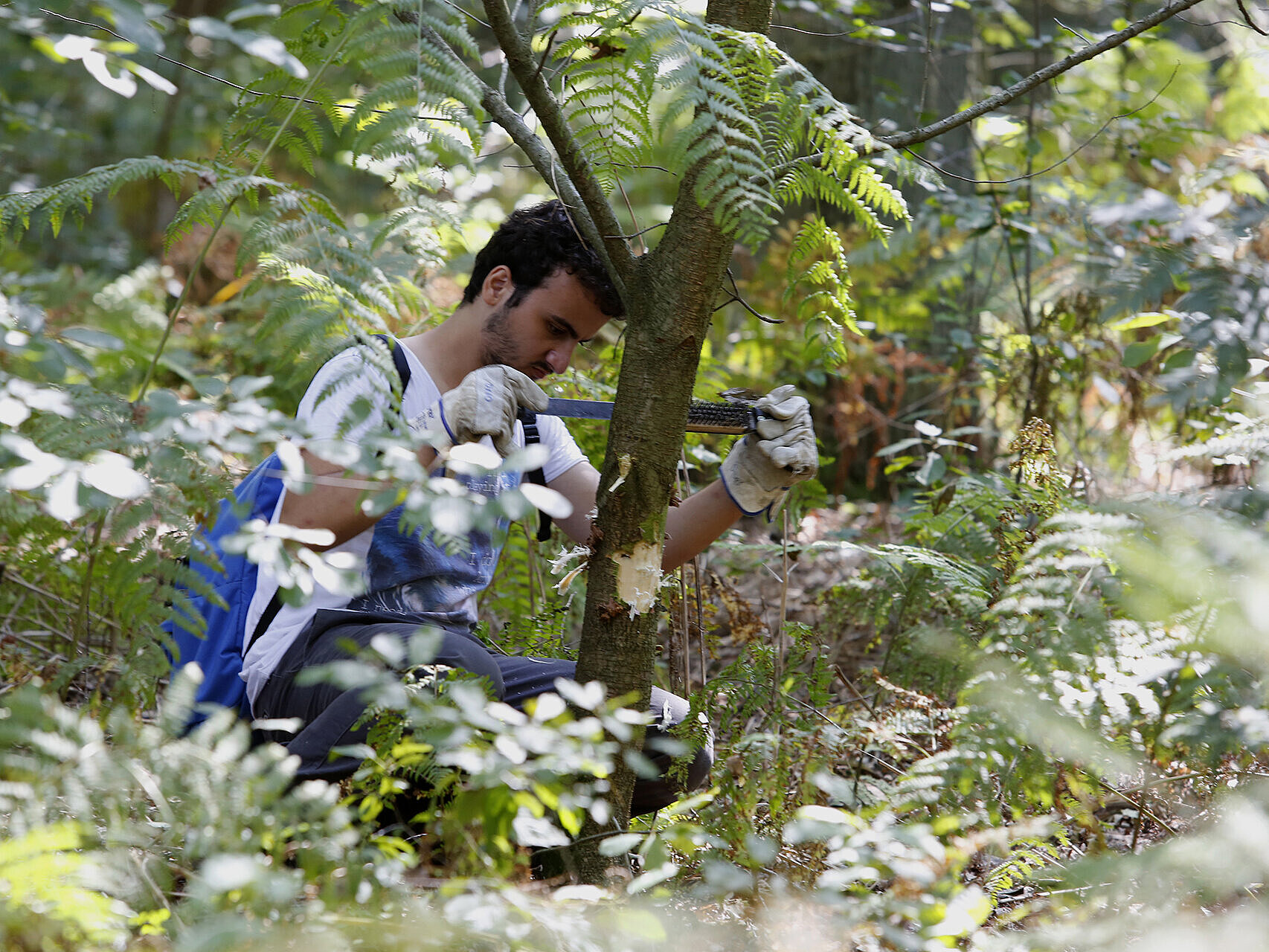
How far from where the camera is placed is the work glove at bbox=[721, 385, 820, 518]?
2.60 m

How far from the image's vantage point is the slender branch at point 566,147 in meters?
1.78

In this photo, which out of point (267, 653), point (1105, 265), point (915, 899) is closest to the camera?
point (915, 899)

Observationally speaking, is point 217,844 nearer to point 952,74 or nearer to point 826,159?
Answer: point 826,159

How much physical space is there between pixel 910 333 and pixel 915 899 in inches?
186

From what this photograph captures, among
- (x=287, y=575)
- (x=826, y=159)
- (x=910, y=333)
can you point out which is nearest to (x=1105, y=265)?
(x=910, y=333)

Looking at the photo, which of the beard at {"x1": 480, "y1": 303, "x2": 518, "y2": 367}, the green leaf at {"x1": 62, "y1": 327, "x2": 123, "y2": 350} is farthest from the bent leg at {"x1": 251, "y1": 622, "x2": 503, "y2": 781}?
the green leaf at {"x1": 62, "y1": 327, "x2": 123, "y2": 350}

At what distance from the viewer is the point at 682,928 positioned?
1.38 meters

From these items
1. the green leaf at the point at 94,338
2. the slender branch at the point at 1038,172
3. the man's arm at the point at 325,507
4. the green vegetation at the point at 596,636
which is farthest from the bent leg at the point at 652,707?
the slender branch at the point at 1038,172

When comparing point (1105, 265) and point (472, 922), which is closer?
point (472, 922)

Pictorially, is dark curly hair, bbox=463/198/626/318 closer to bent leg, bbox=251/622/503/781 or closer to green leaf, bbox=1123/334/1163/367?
bent leg, bbox=251/622/503/781

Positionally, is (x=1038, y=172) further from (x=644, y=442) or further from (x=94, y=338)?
(x=94, y=338)

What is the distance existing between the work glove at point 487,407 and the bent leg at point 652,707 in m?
0.64

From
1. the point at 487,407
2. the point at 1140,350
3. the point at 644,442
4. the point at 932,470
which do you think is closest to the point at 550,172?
the point at 487,407

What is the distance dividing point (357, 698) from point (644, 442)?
86 centimetres
